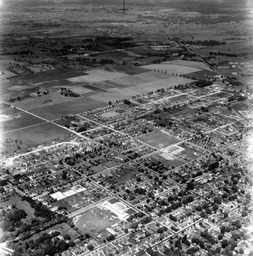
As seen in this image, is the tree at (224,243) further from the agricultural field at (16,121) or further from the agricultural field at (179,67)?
the agricultural field at (179,67)

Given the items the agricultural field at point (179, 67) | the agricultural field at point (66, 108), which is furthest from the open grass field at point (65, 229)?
the agricultural field at point (179, 67)

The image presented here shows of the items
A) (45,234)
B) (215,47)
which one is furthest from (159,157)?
(215,47)

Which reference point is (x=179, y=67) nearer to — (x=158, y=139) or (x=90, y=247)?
(x=158, y=139)

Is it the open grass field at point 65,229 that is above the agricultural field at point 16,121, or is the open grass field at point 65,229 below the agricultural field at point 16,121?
below

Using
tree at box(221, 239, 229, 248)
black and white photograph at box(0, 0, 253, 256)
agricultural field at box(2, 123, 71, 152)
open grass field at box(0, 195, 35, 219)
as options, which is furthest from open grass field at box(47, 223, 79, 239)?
agricultural field at box(2, 123, 71, 152)

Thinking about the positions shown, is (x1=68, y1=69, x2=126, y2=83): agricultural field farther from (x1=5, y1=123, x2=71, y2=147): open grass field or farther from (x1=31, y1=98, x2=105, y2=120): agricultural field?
(x1=5, y1=123, x2=71, y2=147): open grass field

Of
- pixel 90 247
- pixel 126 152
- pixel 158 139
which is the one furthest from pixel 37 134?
pixel 90 247

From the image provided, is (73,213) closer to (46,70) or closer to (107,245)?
(107,245)
